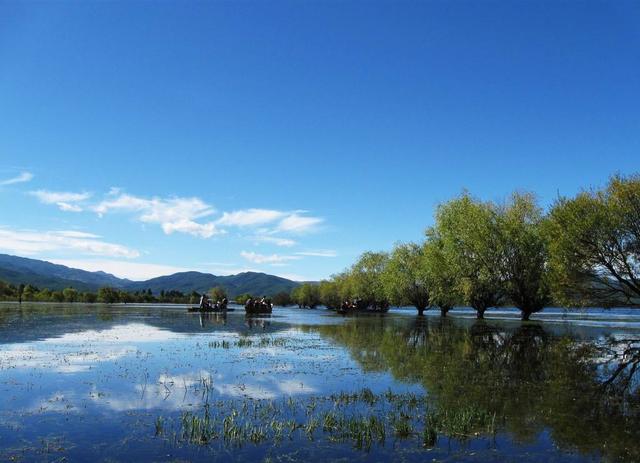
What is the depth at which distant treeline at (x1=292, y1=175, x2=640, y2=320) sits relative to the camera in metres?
47.6

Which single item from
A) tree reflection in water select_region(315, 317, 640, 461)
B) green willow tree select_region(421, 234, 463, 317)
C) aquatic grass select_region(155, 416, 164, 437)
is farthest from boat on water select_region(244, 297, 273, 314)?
aquatic grass select_region(155, 416, 164, 437)

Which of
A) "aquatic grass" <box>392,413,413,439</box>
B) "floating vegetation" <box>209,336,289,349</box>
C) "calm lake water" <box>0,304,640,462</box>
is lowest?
"floating vegetation" <box>209,336,289,349</box>

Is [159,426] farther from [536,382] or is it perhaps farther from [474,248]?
[474,248]

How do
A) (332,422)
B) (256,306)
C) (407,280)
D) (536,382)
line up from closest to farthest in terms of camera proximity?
1. (332,422)
2. (536,382)
3. (256,306)
4. (407,280)

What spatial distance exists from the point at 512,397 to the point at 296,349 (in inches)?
682

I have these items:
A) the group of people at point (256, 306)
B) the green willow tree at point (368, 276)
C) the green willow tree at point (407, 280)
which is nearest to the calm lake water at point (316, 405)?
the group of people at point (256, 306)

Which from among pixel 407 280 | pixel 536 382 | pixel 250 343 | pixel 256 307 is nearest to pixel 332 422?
pixel 536 382

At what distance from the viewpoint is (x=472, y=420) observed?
46.4ft

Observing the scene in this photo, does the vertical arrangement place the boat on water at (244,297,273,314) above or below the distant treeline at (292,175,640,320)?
below

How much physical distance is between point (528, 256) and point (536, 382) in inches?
1875

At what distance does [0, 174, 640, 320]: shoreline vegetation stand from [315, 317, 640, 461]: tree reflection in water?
13.2 metres

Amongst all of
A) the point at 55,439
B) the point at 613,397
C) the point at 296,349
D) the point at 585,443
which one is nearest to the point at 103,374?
the point at 55,439

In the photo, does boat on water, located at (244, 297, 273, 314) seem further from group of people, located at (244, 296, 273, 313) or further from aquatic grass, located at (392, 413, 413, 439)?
aquatic grass, located at (392, 413, 413, 439)

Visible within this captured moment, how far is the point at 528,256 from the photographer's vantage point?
64750 millimetres
